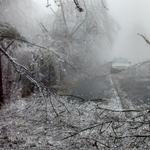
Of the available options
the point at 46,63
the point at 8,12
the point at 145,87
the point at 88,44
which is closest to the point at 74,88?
the point at 46,63

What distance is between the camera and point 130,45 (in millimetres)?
33906

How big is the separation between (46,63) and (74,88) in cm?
243

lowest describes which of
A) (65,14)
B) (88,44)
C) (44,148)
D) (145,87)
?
(44,148)

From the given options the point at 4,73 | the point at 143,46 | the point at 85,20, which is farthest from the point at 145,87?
the point at 143,46

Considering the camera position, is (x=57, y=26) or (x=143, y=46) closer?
(x=57, y=26)

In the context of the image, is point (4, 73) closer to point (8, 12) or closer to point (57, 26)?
point (8, 12)

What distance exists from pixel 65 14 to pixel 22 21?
370 centimetres

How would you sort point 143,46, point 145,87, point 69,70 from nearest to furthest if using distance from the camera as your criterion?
1. point 145,87
2. point 69,70
3. point 143,46

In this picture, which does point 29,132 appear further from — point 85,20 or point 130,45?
point 130,45

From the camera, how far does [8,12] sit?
12.4 meters

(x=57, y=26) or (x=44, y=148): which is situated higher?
(x=57, y=26)

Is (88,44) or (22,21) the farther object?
(88,44)

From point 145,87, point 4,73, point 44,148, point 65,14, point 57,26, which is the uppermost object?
point 65,14

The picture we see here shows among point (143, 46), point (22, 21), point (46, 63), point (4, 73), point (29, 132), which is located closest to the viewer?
point (29, 132)
